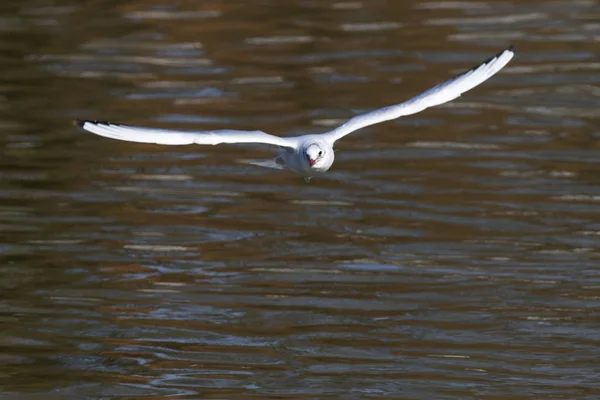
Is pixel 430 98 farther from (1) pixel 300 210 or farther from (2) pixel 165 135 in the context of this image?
(1) pixel 300 210

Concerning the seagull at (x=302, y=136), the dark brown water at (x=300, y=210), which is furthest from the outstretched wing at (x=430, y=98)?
the dark brown water at (x=300, y=210)

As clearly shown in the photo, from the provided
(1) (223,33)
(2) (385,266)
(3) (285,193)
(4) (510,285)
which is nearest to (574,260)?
(4) (510,285)

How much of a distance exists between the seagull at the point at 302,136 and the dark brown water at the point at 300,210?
196cm

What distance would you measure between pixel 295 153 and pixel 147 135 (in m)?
1.01

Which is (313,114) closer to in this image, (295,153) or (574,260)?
(574,260)

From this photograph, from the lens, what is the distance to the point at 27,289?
1303 cm

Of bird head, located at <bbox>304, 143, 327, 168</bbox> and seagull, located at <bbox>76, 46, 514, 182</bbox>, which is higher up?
seagull, located at <bbox>76, 46, 514, 182</bbox>

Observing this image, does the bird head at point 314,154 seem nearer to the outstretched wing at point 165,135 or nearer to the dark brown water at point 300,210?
the outstretched wing at point 165,135

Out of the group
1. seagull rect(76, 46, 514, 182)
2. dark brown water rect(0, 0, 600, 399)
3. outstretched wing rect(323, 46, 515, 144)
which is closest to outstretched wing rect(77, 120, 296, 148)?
seagull rect(76, 46, 514, 182)

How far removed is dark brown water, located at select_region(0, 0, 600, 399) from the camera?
11.5 metres

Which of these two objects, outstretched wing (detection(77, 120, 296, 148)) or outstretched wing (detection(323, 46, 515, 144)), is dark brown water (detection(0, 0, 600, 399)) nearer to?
outstretched wing (detection(323, 46, 515, 144))

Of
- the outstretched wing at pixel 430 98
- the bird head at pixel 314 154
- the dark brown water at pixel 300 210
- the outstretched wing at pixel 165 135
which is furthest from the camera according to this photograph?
the dark brown water at pixel 300 210

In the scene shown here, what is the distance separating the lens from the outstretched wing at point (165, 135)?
9422mm

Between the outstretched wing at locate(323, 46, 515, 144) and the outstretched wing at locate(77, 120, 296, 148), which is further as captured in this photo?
the outstretched wing at locate(323, 46, 515, 144)
